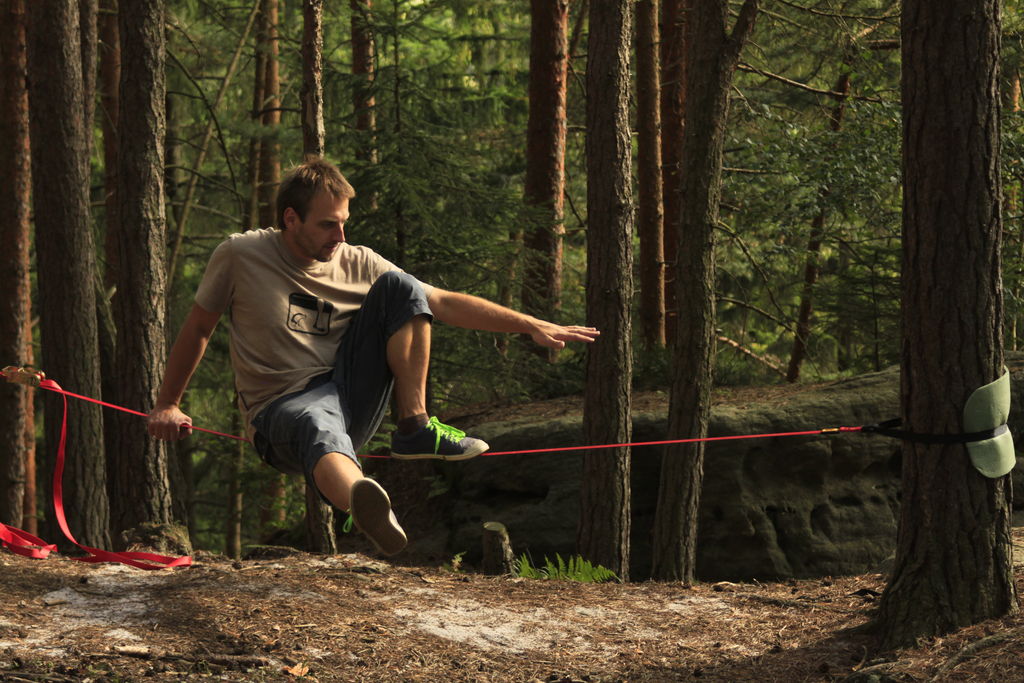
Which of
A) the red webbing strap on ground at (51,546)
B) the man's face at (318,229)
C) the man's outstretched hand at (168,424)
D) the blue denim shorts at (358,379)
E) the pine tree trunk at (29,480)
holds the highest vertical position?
the man's face at (318,229)

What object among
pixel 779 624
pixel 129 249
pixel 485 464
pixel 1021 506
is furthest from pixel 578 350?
pixel 779 624

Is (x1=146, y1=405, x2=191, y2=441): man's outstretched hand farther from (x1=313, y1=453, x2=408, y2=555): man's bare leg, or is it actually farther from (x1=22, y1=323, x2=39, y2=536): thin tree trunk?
(x1=22, y1=323, x2=39, y2=536): thin tree trunk

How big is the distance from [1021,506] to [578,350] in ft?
19.2

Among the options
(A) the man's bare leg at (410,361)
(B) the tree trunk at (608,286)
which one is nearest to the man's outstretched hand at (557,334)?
(A) the man's bare leg at (410,361)

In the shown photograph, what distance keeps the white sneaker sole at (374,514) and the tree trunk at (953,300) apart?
282cm

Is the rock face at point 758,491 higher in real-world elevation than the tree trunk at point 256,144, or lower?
lower

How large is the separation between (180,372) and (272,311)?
0.54 meters

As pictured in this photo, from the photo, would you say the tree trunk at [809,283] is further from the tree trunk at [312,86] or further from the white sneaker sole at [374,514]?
the white sneaker sole at [374,514]

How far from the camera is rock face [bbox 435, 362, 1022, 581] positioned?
388 inches

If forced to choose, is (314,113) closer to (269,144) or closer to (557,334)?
(557,334)

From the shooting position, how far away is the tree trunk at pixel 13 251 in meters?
10.2

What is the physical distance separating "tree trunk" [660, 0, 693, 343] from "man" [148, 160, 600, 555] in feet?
28.5

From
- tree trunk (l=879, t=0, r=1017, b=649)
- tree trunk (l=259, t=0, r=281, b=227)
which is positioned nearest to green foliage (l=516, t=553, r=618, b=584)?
tree trunk (l=879, t=0, r=1017, b=649)

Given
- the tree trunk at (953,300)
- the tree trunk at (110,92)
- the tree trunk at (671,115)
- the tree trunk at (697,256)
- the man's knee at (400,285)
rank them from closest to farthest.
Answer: the man's knee at (400,285) < the tree trunk at (953,300) < the tree trunk at (697,256) < the tree trunk at (110,92) < the tree trunk at (671,115)
